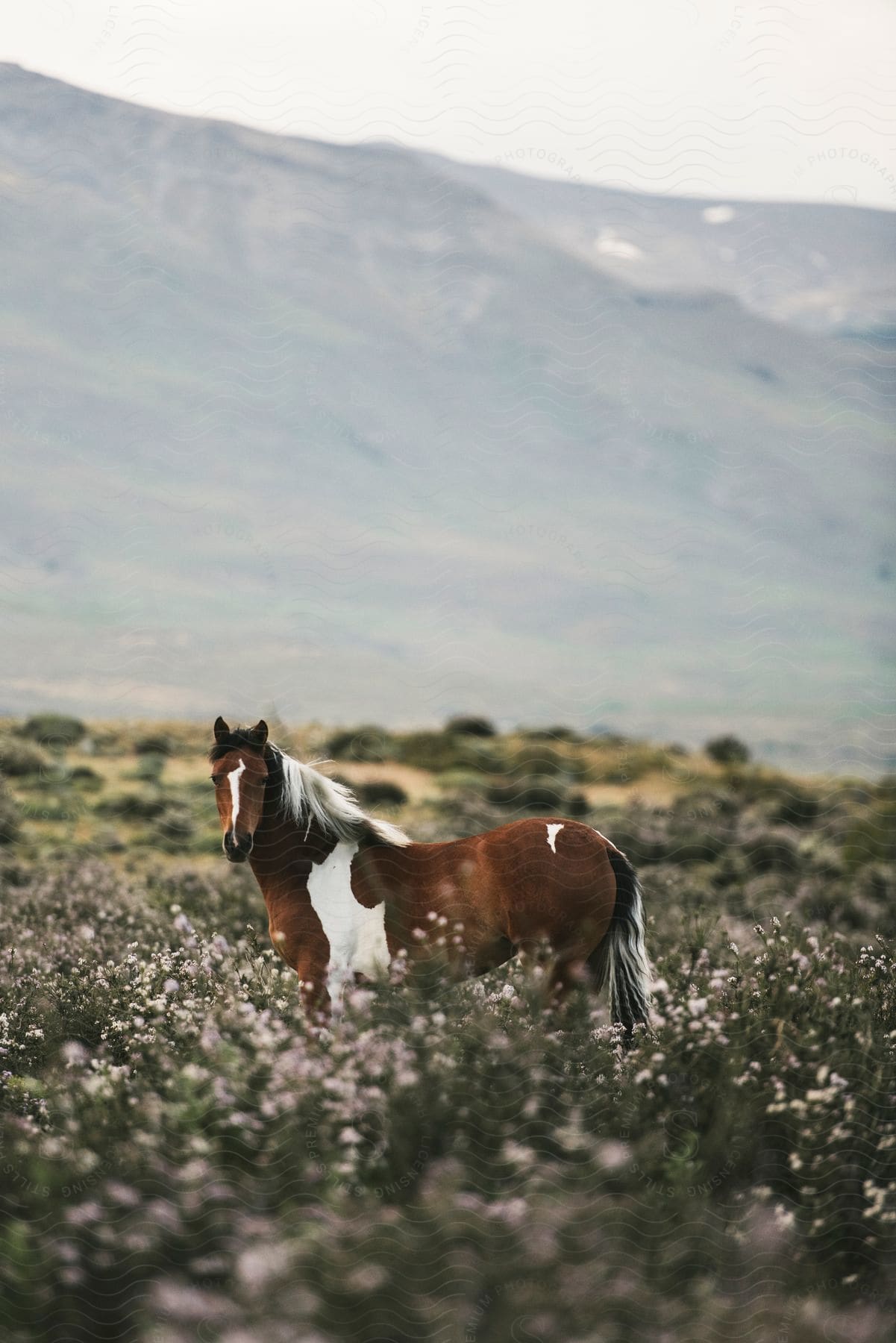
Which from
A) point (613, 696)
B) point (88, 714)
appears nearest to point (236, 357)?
point (88, 714)

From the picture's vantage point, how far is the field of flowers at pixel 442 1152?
2951 millimetres

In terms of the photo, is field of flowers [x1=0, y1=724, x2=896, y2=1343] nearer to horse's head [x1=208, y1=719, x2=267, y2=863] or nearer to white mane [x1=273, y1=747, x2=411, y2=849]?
white mane [x1=273, y1=747, x2=411, y2=849]

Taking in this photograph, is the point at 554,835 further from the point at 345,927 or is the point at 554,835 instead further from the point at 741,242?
the point at 741,242

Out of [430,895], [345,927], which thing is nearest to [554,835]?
[430,895]

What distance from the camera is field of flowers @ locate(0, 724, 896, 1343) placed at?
295cm

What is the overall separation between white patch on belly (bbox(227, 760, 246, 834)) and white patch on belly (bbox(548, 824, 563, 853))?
1236 mm

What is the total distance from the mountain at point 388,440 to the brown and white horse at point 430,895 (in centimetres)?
571

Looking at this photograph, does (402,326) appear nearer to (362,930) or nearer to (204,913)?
(204,913)

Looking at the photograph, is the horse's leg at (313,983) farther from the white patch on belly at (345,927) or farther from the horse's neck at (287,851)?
the horse's neck at (287,851)

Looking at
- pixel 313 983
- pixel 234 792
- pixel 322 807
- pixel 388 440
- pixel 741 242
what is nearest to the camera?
pixel 234 792

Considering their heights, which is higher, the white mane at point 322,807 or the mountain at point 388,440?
the mountain at point 388,440

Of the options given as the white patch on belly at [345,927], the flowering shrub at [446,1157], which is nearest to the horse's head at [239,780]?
the white patch on belly at [345,927]

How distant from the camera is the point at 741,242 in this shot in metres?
16.4

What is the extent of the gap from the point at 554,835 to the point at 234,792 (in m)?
1.27
